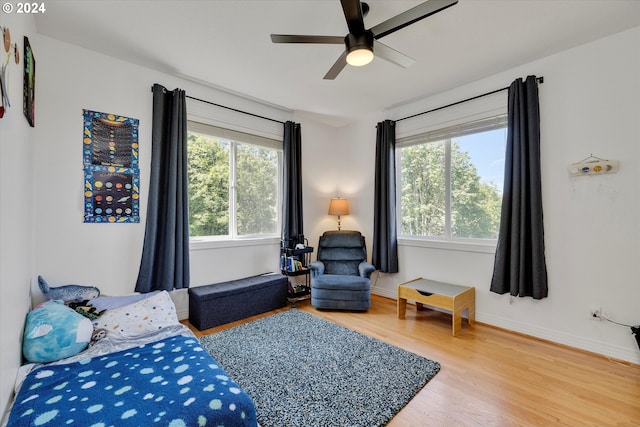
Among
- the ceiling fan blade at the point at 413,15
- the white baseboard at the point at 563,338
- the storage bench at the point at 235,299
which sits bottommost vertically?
the white baseboard at the point at 563,338

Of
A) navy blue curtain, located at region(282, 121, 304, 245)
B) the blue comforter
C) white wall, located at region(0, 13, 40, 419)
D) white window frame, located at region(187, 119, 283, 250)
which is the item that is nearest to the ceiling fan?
white wall, located at region(0, 13, 40, 419)

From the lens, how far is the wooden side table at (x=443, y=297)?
107 inches

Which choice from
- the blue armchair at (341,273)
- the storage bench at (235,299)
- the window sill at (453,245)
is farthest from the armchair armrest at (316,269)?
the window sill at (453,245)

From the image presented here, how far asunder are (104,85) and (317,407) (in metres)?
3.22

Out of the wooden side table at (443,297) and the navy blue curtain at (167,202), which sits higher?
the navy blue curtain at (167,202)

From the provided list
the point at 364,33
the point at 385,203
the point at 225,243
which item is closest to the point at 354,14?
the point at 364,33

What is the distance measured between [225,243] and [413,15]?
287 centimetres

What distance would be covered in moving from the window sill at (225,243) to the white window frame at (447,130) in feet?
5.94

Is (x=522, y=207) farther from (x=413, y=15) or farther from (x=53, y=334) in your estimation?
(x=53, y=334)

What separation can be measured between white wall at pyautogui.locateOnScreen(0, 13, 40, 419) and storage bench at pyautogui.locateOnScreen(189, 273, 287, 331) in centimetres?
137

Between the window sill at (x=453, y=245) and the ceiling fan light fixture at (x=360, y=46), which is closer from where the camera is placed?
the ceiling fan light fixture at (x=360, y=46)

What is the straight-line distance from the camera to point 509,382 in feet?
6.31

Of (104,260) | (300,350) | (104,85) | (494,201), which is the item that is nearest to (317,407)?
(300,350)

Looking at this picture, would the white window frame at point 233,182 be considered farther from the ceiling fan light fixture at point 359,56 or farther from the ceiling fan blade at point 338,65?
the ceiling fan light fixture at point 359,56
